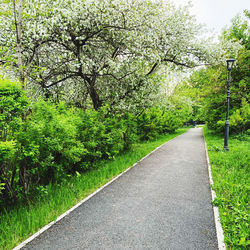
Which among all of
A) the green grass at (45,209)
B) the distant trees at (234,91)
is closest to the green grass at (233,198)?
the green grass at (45,209)

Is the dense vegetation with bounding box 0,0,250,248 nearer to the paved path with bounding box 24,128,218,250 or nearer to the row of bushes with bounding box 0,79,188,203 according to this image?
the row of bushes with bounding box 0,79,188,203

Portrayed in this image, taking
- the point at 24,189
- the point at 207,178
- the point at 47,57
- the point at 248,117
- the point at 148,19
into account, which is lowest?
the point at 207,178

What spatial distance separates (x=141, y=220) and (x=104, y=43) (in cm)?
776

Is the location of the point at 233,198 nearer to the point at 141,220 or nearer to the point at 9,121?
the point at 141,220

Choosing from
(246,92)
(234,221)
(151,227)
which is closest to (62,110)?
(151,227)

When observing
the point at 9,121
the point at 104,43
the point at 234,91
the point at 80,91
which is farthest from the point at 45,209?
the point at 234,91

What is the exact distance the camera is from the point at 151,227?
3.35 metres

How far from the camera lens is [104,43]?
8.48 meters

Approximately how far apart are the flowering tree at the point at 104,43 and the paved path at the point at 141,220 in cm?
431

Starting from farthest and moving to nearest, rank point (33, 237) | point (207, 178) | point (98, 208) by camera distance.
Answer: point (207, 178), point (98, 208), point (33, 237)

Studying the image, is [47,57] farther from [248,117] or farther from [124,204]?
[248,117]

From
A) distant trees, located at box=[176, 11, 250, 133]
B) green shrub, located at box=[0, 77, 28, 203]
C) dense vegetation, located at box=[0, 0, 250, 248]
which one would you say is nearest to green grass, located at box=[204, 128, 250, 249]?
dense vegetation, located at box=[0, 0, 250, 248]

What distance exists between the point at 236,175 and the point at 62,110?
6.21 metres

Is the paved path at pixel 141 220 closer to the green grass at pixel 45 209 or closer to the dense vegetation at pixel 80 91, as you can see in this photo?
the green grass at pixel 45 209
